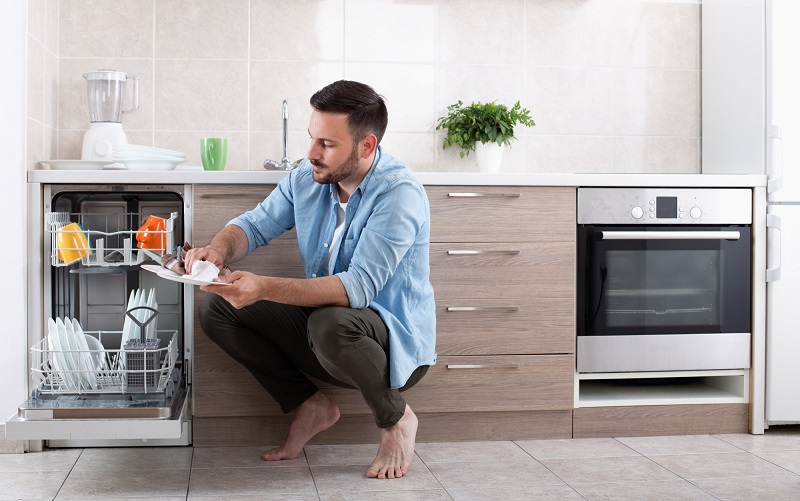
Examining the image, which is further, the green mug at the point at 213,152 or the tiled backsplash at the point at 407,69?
the tiled backsplash at the point at 407,69

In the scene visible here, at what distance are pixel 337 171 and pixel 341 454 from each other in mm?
894

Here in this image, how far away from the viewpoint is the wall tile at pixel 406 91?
3387 mm

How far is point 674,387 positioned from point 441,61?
152cm

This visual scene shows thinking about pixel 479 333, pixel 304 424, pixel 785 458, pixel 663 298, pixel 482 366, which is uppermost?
pixel 663 298

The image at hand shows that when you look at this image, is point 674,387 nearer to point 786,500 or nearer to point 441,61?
point 786,500

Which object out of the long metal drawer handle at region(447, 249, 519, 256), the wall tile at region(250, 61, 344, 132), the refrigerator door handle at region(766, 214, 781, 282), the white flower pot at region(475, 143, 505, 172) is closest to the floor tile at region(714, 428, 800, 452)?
the refrigerator door handle at region(766, 214, 781, 282)

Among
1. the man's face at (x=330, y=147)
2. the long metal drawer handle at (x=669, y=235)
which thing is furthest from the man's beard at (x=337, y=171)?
the long metal drawer handle at (x=669, y=235)

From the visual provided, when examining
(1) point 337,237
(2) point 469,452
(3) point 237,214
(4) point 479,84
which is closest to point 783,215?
(4) point 479,84

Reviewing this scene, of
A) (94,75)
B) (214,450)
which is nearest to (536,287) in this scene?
(214,450)

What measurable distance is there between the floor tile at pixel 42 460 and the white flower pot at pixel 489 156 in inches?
67.7

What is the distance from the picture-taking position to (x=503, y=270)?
2.81m

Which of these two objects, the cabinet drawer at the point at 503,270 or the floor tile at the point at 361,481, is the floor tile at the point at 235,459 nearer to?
the floor tile at the point at 361,481

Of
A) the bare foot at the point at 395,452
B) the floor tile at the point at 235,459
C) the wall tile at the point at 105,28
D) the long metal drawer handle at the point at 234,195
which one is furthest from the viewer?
the wall tile at the point at 105,28

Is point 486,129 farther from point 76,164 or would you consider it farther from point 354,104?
point 76,164
